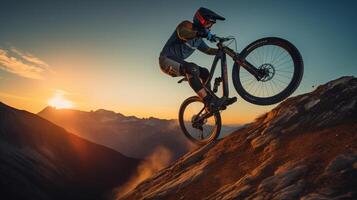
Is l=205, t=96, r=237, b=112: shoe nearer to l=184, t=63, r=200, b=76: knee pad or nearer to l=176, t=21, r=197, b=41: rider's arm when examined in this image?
l=184, t=63, r=200, b=76: knee pad

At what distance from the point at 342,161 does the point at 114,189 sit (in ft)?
324

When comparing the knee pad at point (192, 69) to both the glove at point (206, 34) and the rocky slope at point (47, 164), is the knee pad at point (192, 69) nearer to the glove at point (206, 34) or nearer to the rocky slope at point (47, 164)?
the glove at point (206, 34)

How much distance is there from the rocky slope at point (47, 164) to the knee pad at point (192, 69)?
60.2 meters

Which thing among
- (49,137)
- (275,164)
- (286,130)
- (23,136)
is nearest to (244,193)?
(275,164)

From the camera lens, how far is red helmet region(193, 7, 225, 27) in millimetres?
9570

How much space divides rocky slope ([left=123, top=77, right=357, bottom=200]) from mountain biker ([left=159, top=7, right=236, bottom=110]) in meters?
1.74

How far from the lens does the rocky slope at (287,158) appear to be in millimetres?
6184

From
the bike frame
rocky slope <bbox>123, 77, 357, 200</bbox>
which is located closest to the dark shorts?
the bike frame

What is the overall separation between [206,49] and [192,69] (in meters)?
0.94

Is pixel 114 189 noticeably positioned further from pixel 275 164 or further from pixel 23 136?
pixel 275 164

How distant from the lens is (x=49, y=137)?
88.6 meters

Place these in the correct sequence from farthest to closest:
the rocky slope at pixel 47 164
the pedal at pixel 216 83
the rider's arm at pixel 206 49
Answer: the rocky slope at pixel 47 164 < the rider's arm at pixel 206 49 < the pedal at pixel 216 83

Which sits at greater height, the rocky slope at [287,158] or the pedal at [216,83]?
the pedal at [216,83]

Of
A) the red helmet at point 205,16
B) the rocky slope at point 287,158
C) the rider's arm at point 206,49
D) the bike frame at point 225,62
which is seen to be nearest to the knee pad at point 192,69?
the bike frame at point 225,62
